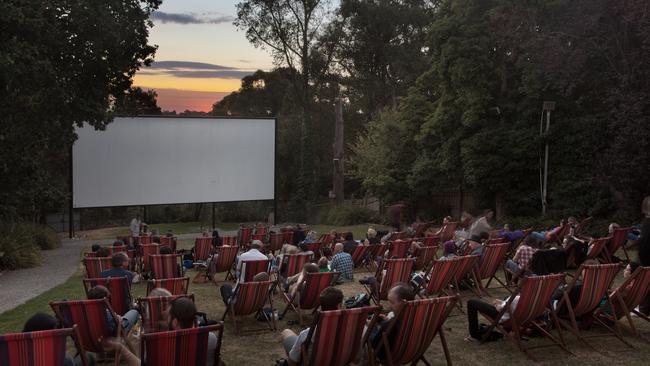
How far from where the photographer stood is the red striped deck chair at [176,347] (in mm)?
3430

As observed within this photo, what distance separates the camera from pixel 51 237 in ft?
56.4

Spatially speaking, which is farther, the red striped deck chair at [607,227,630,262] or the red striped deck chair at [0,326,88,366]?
the red striped deck chair at [607,227,630,262]

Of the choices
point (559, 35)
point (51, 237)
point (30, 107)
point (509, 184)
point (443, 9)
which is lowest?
point (51, 237)

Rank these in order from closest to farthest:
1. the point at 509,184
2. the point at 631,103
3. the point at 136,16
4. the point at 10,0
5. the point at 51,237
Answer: the point at 10,0 < the point at 631,103 < the point at 136,16 < the point at 51,237 < the point at 509,184

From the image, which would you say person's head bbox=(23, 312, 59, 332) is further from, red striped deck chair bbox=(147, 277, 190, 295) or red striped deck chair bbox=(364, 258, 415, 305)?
red striped deck chair bbox=(364, 258, 415, 305)

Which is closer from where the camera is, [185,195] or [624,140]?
[624,140]

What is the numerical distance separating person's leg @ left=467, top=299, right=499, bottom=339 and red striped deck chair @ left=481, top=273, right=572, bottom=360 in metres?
0.08

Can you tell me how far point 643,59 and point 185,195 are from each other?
15.0 m

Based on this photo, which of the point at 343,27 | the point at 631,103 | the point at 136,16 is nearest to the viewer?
the point at 631,103

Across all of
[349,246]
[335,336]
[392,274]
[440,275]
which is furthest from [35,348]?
[349,246]

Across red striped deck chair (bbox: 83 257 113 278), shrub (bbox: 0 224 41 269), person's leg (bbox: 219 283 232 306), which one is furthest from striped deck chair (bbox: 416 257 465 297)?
shrub (bbox: 0 224 41 269)

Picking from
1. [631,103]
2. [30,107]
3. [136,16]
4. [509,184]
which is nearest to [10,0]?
[30,107]

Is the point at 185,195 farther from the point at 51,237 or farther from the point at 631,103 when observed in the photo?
the point at 631,103

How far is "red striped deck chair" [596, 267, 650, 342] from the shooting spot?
213 inches
